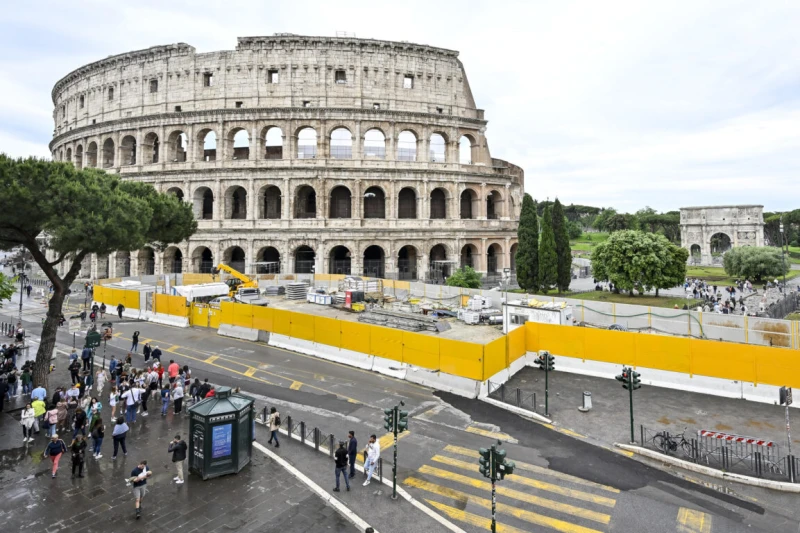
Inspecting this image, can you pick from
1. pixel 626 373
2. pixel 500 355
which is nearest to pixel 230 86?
pixel 500 355

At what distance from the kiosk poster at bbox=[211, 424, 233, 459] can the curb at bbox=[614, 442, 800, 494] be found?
12.0m

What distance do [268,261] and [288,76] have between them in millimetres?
20511

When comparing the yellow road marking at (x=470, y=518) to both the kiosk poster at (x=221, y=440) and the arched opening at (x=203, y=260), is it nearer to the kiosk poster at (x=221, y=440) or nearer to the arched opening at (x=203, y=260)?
the kiosk poster at (x=221, y=440)

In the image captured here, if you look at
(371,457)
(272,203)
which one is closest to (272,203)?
(272,203)

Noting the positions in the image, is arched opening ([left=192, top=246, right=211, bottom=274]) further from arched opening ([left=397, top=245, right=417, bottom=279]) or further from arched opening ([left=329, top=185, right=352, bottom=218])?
arched opening ([left=397, top=245, right=417, bottom=279])

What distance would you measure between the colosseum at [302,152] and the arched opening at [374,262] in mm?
133

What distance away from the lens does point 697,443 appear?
1381 centimetres

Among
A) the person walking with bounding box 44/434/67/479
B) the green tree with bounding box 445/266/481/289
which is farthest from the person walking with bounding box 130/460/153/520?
the green tree with bounding box 445/266/481/289

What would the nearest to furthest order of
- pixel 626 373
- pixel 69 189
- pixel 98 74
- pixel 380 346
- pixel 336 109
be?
pixel 626 373, pixel 69 189, pixel 380 346, pixel 336 109, pixel 98 74

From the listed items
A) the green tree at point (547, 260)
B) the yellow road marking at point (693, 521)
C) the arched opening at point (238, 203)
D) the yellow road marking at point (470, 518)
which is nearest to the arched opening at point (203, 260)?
the arched opening at point (238, 203)

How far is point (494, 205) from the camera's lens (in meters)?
56.1

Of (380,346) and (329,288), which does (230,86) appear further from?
(380,346)

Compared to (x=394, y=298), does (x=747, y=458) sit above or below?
below

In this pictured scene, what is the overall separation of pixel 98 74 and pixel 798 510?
68768 mm
